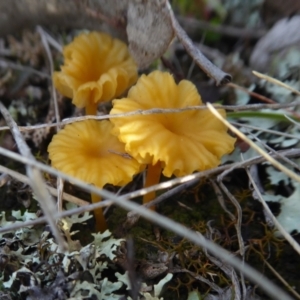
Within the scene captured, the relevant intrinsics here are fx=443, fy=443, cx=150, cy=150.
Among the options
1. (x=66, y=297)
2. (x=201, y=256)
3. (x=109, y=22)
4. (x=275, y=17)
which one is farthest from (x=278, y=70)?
(x=66, y=297)

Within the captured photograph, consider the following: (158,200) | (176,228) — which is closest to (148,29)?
(158,200)

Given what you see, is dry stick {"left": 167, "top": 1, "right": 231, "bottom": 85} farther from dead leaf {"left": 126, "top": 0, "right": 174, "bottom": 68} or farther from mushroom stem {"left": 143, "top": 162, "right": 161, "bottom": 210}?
mushroom stem {"left": 143, "top": 162, "right": 161, "bottom": 210}

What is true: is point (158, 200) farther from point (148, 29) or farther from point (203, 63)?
point (148, 29)

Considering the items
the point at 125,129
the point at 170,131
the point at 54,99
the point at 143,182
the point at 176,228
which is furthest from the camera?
the point at 54,99

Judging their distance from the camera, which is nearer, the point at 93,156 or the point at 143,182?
the point at 93,156

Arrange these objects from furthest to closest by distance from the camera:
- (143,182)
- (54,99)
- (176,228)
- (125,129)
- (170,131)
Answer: (54,99), (143,182), (170,131), (125,129), (176,228)

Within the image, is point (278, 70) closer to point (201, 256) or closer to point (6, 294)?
point (201, 256)

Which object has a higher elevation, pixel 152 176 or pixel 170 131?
pixel 170 131

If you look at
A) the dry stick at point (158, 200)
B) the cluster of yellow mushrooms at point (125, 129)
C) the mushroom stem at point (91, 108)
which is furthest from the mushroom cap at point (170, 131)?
the mushroom stem at point (91, 108)
